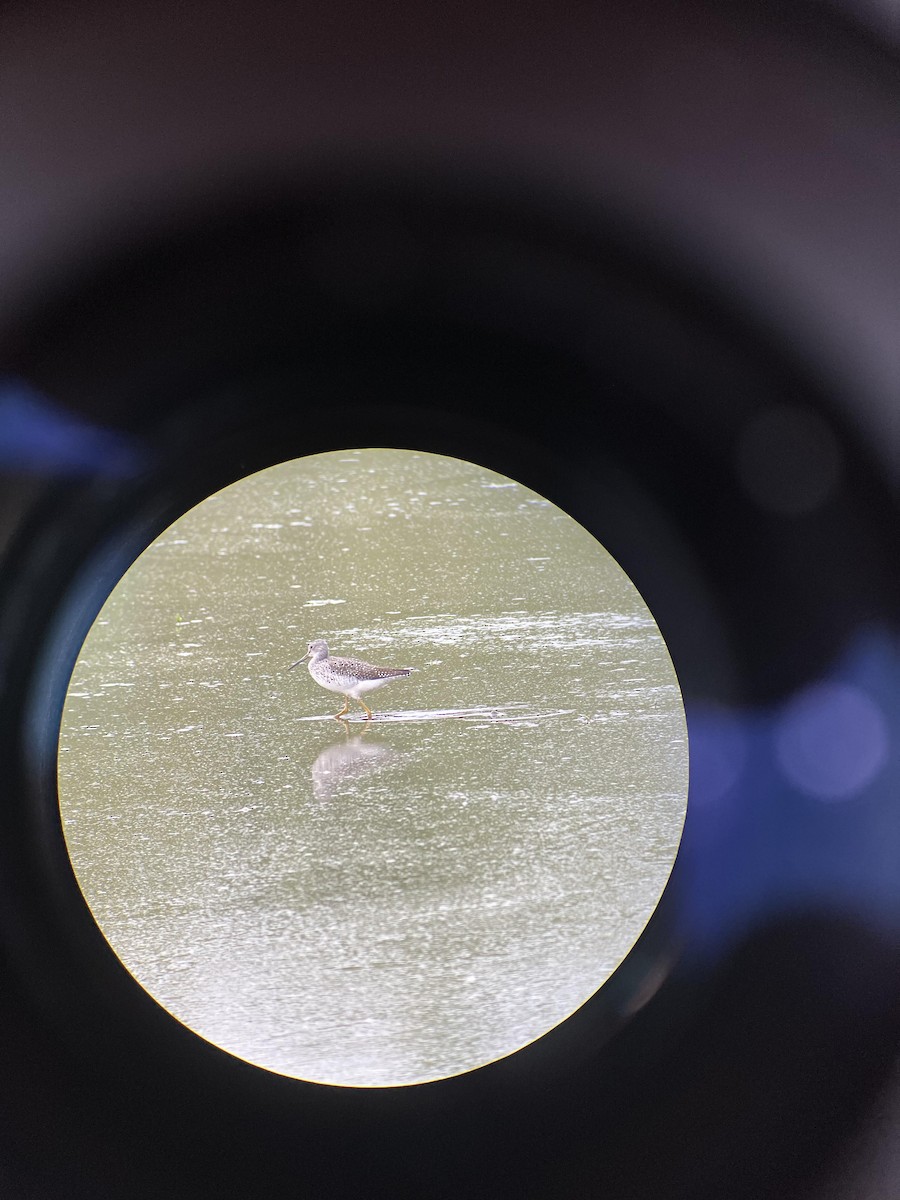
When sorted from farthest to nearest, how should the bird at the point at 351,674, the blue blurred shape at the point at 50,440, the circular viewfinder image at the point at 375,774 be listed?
the bird at the point at 351,674 < the circular viewfinder image at the point at 375,774 < the blue blurred shape at the point at 50,440

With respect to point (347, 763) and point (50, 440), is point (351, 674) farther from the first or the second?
point (50, 440)

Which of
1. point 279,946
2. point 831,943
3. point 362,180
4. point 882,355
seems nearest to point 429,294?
point 362,180

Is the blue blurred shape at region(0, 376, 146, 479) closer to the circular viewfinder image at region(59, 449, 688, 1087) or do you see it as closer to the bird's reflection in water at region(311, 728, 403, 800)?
the circular viewfinder image at region(59, 449, 688, 1087)

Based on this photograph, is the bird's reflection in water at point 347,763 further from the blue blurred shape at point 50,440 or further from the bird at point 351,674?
the blue blurred shape at point 50,440

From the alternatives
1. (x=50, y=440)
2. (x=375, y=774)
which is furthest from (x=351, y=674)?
(x=50, y=440)

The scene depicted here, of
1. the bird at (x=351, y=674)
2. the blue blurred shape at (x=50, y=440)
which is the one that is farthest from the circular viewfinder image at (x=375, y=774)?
the blue blurred shape at (x=50, y=440)

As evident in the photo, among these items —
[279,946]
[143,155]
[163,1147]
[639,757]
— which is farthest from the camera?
[639,757]

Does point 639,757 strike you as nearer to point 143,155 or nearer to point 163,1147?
point 163,1147
